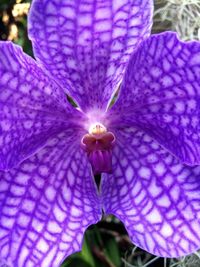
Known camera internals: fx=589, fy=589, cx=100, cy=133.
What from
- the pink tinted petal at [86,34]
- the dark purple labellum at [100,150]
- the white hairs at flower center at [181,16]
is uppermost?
the white hairs at flower center at [181,16]

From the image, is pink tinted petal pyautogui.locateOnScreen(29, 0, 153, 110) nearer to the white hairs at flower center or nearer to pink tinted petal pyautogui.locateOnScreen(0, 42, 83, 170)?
pink tinted petal pyautogui.locateOnScreen(0, 42, 83, 170)

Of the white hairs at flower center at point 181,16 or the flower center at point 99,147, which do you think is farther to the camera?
the white hairs at flower center at point 181,16

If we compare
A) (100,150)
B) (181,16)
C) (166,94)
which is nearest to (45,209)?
(100,150)

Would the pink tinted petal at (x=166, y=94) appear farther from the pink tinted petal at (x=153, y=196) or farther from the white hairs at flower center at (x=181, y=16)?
the white hairs at flower center at (x=181, y=16)

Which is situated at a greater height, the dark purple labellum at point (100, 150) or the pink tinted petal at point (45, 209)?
the dark purple labellum at point (100, 150)

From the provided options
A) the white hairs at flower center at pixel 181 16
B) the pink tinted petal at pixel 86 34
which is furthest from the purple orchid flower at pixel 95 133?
the white hairs at flower center at pixel 181 16

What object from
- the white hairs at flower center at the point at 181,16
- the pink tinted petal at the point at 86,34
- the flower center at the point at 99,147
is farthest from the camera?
the white hairs at flower center at the point at 181,16

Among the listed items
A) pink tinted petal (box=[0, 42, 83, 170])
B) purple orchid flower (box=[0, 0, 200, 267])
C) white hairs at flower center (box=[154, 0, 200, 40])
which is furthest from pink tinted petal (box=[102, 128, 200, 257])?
white hairs at flower center (box=[154, 0, 200, 40])
